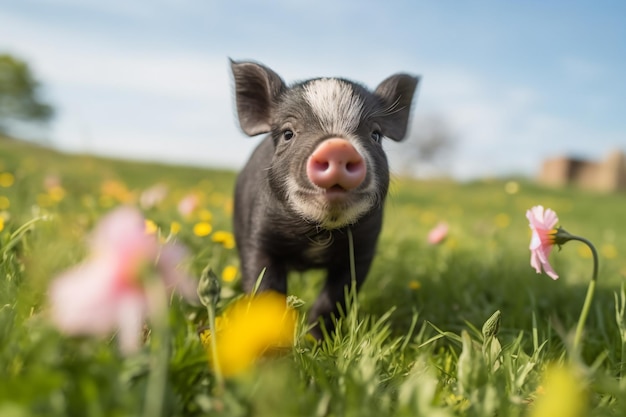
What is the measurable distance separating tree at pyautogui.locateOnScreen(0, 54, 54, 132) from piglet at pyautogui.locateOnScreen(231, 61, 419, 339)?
4122 centimetres

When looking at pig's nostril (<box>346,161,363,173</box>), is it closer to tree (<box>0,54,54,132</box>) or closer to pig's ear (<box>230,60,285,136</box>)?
pig's ear (<box>230,60,285,136</box>)

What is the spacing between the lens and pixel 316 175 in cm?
188

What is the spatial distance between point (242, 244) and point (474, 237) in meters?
3.22

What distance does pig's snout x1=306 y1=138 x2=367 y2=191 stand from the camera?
1817 millimetres

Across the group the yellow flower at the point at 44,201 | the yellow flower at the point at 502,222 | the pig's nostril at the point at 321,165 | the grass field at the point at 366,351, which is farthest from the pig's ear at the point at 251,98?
the yellow flower at the point at 502,222

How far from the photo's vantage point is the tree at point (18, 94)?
127ft

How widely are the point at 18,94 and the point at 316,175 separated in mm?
43353

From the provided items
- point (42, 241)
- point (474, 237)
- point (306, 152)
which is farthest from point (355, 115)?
point (474, 237)

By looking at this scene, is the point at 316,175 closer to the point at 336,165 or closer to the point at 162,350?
the point at 336,165

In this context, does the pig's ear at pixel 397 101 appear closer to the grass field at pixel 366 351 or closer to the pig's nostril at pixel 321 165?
the grass field at pixel 366 351

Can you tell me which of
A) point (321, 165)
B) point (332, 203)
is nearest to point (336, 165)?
point (321, 165)

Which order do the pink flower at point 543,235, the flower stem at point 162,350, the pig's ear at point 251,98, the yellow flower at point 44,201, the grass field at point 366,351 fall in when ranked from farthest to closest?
the yellow flower at point 44,201, the pig's ear at point 251,98, the pink flower at point 543,235, the grass field at point 366,351, the flower stem at point 162,350

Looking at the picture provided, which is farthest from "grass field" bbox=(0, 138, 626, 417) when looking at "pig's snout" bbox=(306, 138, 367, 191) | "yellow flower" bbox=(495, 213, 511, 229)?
"yellow flower" bbox=(495, 213, 511, 229)

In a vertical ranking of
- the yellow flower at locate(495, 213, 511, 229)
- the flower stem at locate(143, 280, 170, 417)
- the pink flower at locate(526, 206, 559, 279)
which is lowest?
the yellow flower at locate(495, 213, 511, 229)
